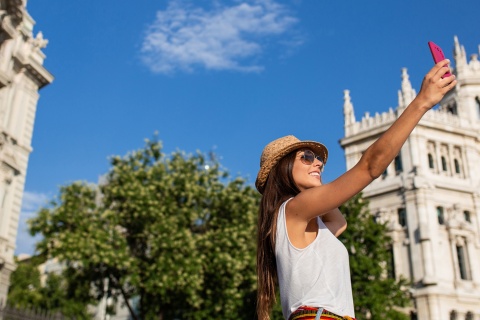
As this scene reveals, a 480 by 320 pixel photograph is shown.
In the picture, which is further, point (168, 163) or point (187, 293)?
point (168, 163)

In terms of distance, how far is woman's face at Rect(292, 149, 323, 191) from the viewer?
3732 mm

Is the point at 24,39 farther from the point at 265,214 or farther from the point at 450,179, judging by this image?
the point at 450,179

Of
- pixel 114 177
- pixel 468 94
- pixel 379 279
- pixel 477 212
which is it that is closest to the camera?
pixel 114 177

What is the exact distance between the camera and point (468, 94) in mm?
50062

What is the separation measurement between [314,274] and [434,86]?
50.8 inches

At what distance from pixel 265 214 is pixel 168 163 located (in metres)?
25.3

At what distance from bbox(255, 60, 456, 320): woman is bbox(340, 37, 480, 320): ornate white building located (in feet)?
128

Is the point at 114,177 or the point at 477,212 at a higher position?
the point at 477,212

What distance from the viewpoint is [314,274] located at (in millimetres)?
3285

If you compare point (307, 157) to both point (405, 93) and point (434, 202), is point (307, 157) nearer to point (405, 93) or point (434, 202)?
point (434, 202)

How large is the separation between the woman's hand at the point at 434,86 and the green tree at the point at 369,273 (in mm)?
26790

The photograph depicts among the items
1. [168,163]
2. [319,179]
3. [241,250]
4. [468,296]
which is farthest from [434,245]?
[319,179]

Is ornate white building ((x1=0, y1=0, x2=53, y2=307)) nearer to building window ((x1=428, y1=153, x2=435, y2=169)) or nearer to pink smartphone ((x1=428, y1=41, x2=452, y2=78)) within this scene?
pink smartphone ((x1=428, y1=41, x2=452, y2=78))

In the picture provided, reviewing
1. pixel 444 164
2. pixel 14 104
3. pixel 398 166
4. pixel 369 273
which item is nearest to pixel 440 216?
pixel 444 164
